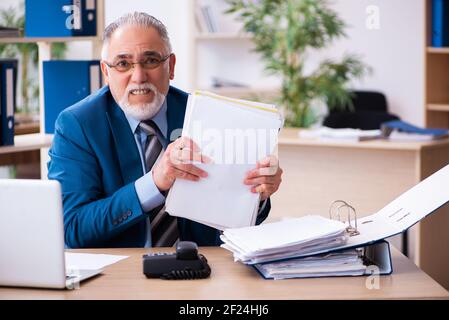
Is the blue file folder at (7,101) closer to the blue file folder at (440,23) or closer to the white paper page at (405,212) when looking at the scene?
the white paper page at (405,212)

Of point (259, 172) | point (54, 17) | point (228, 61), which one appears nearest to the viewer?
point (259, 172)

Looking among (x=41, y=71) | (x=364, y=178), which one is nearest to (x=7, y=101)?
(x=41, y=71)

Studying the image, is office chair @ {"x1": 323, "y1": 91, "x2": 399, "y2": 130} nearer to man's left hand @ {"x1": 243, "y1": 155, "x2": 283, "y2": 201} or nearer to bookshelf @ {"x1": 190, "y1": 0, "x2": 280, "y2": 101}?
bookshelf @ {"x1": 190, "y1": 0, "x2": 280, "y2": 101}

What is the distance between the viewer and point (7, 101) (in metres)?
3.29

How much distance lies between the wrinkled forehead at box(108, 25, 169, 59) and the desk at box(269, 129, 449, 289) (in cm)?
201

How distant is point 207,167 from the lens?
2115mm

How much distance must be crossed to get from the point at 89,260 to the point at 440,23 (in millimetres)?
4185

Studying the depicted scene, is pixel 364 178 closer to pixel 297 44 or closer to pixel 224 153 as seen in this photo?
pixel 297 44

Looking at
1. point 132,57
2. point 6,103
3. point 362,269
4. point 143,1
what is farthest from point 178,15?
point 362,269

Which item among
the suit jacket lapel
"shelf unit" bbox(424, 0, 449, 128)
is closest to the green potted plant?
"shelf unit" bbox(424, 0, 449, 128)

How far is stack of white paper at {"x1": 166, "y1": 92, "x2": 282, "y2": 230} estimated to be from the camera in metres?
2.08

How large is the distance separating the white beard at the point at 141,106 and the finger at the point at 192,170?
352 millimetres
